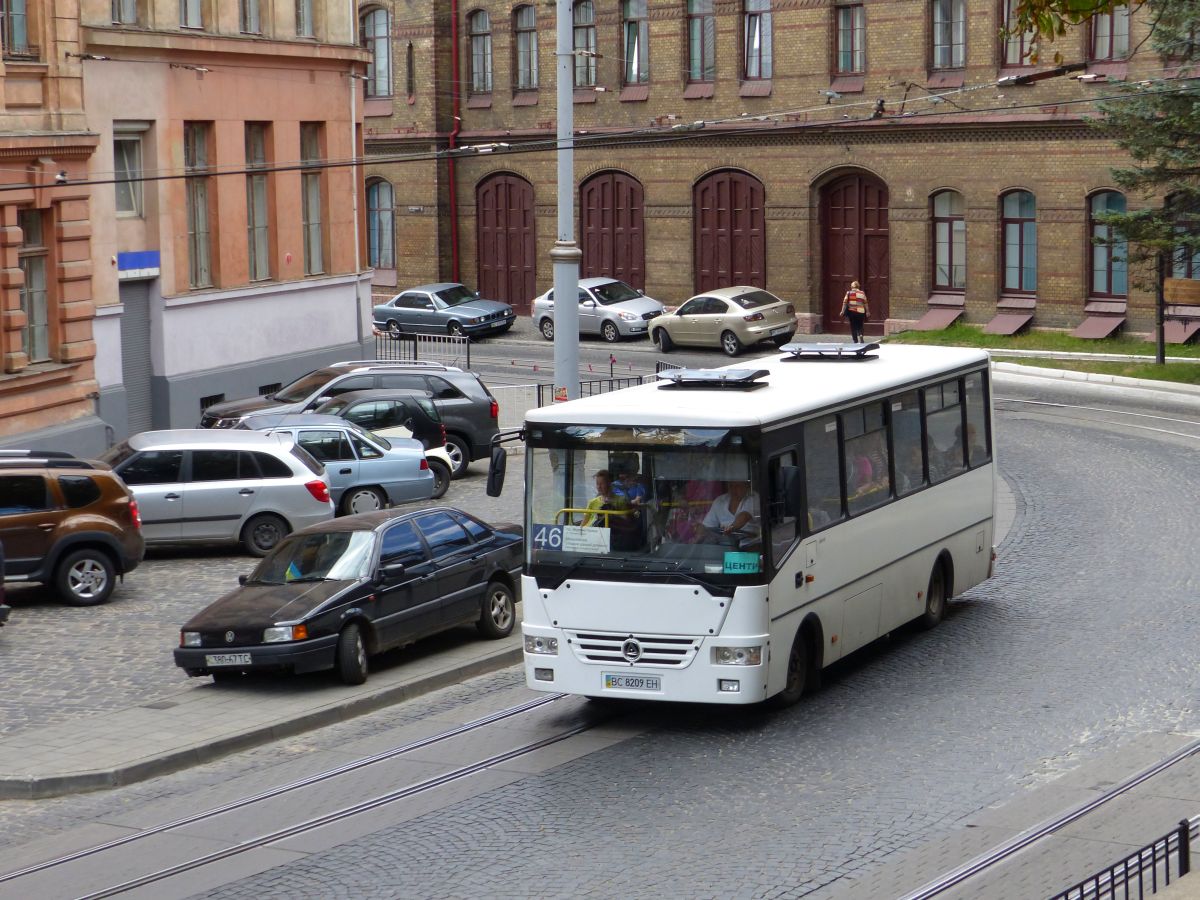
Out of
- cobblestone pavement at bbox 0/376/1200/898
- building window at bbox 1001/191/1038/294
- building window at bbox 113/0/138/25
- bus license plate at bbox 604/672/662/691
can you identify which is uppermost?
building window at bbox 113/0/138/25

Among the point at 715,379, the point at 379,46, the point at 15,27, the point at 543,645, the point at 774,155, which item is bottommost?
the point at 543,645

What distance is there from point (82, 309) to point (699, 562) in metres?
17.2

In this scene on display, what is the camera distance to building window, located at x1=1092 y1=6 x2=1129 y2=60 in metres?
40.2

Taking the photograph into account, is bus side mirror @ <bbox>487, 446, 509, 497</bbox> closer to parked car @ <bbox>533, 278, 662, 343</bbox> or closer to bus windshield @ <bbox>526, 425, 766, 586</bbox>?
bus windshield @ <bbox>526, 425, 766, 586</bbox>

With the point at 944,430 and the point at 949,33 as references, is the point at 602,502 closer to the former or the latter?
the point at 944,430

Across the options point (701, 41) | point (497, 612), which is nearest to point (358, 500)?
point (497, 612)

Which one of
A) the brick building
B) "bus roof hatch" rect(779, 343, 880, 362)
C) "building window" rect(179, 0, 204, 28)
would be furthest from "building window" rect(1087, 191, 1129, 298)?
"bus roof hatch" rect(779, 343, 880, 362)

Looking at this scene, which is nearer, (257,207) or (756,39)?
(257,207)

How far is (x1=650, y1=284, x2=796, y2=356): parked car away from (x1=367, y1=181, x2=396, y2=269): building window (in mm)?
15019

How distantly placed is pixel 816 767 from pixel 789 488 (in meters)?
2.15

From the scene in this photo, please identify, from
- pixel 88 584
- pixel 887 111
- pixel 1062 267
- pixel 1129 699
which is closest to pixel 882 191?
pixel 887 111

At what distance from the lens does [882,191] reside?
4569 cm

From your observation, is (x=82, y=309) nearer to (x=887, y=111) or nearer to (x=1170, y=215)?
(x=1170, y=215)

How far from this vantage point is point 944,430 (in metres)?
17.7
